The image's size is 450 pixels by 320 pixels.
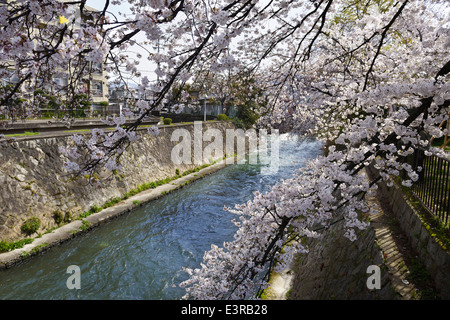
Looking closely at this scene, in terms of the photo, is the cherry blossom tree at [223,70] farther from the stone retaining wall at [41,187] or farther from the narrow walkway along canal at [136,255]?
the stone retaining wall at [41,187]

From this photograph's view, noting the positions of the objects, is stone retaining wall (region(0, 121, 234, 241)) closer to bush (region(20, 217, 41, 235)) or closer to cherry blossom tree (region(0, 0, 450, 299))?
bush (region(20, 217, 41, 235))

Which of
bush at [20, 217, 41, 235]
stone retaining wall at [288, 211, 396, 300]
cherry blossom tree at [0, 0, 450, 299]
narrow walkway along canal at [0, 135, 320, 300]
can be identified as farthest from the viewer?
bush at [20, 217, 41, 235]

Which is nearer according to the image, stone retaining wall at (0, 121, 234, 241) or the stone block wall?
the stone block wall

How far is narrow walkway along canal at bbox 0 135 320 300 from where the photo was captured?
19.5 ft

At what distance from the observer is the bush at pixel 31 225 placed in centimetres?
721

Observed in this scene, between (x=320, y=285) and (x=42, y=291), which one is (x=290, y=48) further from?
(x=42, y=291)

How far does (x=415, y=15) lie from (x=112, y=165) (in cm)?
557

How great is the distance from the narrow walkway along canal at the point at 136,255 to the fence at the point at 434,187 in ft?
9.41

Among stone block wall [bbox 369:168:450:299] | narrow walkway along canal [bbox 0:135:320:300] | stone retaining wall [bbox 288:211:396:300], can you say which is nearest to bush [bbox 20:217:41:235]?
narrow walkway along canal [bbox 0:135:320:300]

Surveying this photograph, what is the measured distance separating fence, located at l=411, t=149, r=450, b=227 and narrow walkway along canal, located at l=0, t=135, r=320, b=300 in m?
2.87

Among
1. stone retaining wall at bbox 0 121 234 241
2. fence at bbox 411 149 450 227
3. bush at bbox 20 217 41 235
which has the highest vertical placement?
fence at bbox 411 149 450 227

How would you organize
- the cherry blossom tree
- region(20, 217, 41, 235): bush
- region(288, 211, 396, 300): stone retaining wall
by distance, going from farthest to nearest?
region(20, 217, 41, 235): bush, region(288, 211, 396, 300): stone retaining wall, the cherry blossom tree

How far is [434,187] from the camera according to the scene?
177 inches

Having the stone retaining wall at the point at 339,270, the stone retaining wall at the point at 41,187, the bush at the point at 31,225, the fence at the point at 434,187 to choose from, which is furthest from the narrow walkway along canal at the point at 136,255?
the fence at the point at 434,187
